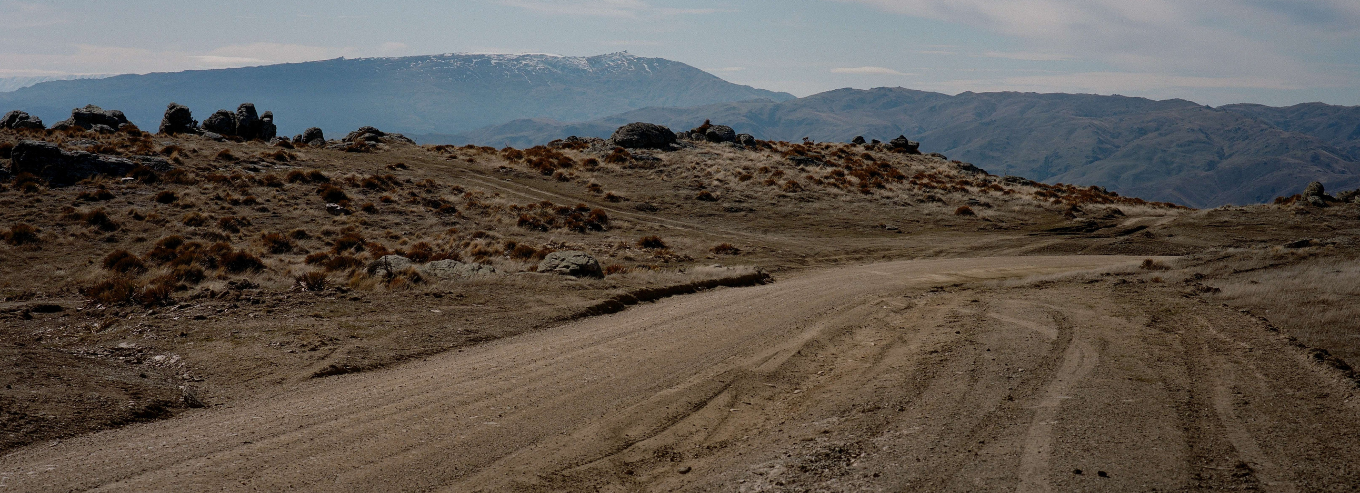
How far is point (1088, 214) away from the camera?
36.8 metres

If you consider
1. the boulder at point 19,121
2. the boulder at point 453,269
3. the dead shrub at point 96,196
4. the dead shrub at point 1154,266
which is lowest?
the boulder at point 453,269

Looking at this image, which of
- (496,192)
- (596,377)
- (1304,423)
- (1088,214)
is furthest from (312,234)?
(1088,214)

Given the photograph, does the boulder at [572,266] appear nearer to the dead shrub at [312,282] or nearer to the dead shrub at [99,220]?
the dead shrub at [312,282]

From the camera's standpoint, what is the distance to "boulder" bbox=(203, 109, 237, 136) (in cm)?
5491

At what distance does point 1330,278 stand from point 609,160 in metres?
39.9

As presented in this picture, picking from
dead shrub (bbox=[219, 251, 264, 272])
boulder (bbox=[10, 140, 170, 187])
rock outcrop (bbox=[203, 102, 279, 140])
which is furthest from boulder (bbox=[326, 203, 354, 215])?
rock outcrop (bbox=[203, 102, 279, 140])

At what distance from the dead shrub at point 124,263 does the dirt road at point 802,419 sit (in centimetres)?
1410

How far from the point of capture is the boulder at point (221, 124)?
54.9 meters

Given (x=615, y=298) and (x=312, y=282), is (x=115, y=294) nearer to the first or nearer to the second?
(x=312, y=282)

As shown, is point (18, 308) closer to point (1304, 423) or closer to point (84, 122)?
point (1304, 423)

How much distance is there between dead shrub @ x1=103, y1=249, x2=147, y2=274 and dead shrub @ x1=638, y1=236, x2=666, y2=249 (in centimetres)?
1615

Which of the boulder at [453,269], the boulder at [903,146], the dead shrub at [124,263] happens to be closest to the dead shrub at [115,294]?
the dead shrub at [124,263]

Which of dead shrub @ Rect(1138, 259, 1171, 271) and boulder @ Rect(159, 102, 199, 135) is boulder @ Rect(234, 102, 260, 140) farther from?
dead shrub @ Rect(1138, 259, 1171, 271)

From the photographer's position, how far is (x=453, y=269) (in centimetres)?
1781
